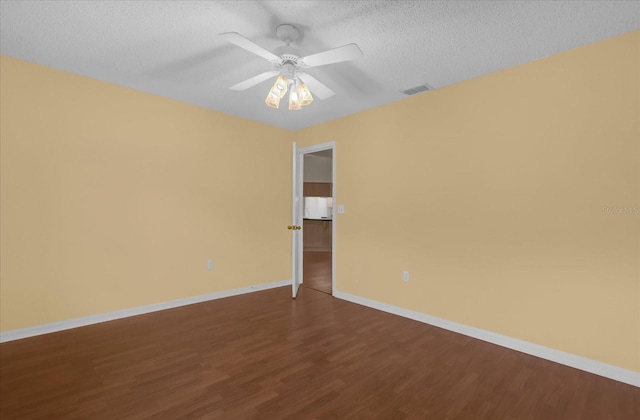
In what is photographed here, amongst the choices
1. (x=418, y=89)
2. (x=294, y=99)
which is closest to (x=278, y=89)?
(x=294, y=99)

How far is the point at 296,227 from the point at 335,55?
2472 mm

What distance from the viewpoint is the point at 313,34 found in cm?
204

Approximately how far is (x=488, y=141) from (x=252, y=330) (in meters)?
2.85

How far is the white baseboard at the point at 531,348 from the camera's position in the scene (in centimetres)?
195

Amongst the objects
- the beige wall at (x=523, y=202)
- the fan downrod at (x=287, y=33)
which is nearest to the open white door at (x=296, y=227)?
the beige wall at (x=523, y=202)

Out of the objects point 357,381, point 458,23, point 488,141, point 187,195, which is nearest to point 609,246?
point 488,141

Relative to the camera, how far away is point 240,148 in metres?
3.95

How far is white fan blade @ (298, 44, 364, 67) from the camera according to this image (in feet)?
5.48

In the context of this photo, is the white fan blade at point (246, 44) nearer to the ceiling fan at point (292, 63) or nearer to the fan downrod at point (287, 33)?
the ceiling fan at point (292, 63)

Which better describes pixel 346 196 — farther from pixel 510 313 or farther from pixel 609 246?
pixel 609 246

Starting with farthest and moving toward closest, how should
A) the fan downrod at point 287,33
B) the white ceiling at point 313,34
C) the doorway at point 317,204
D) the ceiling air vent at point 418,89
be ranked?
the doorway at point 317,204, the ceiling air vent at point 418,89, the fan downrod at point 287,33, the white ceiling at point 313,34

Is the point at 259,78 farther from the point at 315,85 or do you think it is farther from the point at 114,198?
the point at 114,198

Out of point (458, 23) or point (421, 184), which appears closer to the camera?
point (458, 23)

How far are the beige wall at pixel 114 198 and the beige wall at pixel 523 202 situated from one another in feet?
6.34
